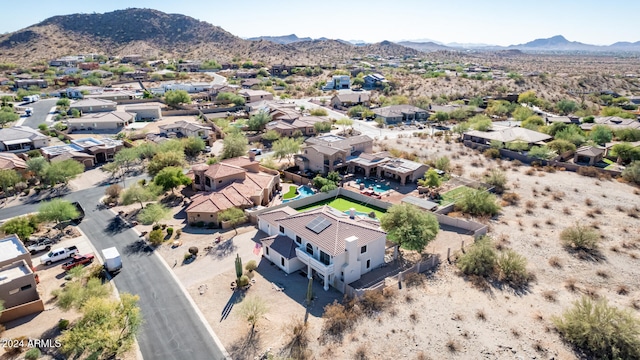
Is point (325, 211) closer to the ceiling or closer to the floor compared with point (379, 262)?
closer to the ceiling

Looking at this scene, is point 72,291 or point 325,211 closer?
point 72,291

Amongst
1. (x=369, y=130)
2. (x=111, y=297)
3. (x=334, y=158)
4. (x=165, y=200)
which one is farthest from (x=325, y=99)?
(x=111, y=297)

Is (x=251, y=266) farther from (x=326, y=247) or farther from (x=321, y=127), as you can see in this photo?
(x=321, y=127)

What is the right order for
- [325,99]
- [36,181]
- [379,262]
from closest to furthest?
1. [379,262]
2. [36,181]
3. [325,99]

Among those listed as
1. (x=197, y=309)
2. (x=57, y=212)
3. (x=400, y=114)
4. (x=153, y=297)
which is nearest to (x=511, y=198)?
(x=197, y=309)

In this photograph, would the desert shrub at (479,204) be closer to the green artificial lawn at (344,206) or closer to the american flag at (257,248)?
the green artificial lawn at (344,206)

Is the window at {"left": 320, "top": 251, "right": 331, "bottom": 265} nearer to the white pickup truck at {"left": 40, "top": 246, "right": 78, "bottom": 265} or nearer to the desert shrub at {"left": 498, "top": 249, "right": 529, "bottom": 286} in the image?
the desert shrub at {"left": 498, "top": 249, "right": 529, "bottom": 286}

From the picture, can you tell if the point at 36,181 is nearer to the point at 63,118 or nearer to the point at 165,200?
the point at 165,200

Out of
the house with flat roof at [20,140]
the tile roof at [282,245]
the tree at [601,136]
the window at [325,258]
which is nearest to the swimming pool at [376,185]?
the tile roof at [282,245]
